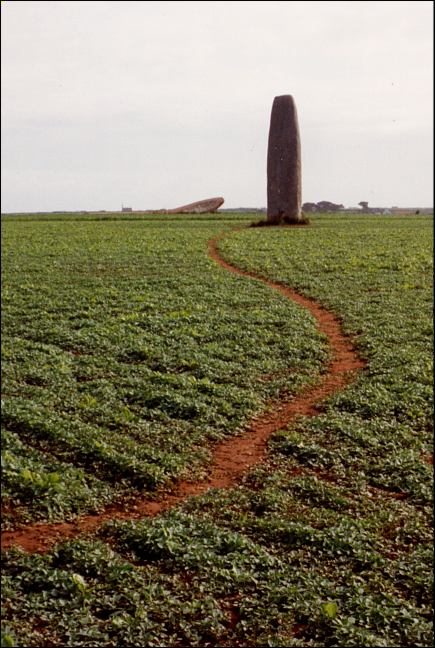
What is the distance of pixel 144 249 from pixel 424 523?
22.5 m

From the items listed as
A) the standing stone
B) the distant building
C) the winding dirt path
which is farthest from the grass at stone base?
the distant building

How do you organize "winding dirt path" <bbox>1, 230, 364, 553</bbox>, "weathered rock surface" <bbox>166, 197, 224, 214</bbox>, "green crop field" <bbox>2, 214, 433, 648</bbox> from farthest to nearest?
"weathered rock surface" <bbox>166, 197, 224, 214</bbox>
"winding dirt path" <bbox>1, 230, 364, 553</bbox>
"green crop field" <bbox>2, 214, 433, 648</bbox>

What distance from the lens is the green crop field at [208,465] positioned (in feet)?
23.5

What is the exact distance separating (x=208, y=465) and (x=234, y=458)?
0.47 metres

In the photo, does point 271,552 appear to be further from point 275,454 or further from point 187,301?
point 187,301

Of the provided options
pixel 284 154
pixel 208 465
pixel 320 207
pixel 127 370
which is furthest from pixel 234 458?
pixel 320 207

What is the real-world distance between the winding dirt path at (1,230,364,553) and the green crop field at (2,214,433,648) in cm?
19

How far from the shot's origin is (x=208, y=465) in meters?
10.8

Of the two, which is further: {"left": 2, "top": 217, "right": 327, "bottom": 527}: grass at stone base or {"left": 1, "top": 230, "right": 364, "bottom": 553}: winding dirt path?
{"left": 2, "top": 217, "right": 327, "bottom": 527}: grass at stone base

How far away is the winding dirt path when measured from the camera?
8781 mm

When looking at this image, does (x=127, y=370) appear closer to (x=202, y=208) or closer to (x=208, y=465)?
(x=208, y=465)

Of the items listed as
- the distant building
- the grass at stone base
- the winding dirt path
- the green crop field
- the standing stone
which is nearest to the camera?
the green crop field

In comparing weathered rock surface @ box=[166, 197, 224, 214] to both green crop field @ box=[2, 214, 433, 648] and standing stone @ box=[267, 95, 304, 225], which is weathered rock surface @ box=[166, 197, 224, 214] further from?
green crop field @ box=[2, 214, 433, 648]

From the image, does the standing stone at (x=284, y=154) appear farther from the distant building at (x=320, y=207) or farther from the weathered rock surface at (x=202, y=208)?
the weathered rock surface at (x=202, y=208)
